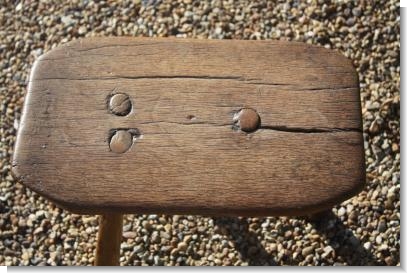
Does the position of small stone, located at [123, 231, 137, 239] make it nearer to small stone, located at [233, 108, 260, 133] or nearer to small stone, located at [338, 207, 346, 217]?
small stone, located at [338, 207, 346, 217]

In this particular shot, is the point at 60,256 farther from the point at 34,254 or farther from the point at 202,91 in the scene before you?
the point at 202,91

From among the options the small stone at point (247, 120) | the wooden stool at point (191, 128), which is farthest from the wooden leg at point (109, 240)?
the small stone at point (247, 120)

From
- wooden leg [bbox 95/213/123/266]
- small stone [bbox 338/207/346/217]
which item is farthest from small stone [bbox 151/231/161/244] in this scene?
small stone [bbox 338/207/346/217]

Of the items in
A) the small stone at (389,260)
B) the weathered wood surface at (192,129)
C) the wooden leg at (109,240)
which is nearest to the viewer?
the weathered wood surface at (192,129)

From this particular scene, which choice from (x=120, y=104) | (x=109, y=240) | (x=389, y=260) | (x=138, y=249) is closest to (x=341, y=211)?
(x=389, y=260)

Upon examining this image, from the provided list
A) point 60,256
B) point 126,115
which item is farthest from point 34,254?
point 126,115

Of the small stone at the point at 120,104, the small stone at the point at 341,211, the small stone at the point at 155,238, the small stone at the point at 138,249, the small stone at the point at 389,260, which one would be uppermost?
the small stone at the point at 120,104

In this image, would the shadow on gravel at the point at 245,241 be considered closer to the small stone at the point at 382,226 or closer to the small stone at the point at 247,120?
the small stone at the point at 382,226

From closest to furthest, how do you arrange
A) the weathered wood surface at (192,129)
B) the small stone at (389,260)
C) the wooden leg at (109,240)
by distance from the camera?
the weathered wood surface at (192,129), the wooden leg at (109,240), the small stone at (389,260)
